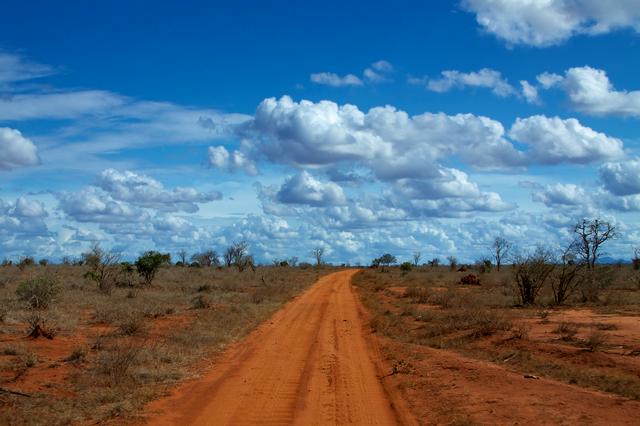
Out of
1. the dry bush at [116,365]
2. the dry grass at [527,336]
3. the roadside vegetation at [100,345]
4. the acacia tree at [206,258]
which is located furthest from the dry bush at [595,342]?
the acacia tree at [206,258]

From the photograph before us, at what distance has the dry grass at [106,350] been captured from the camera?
34.3 ft

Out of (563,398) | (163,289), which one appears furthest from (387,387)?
(163,289)

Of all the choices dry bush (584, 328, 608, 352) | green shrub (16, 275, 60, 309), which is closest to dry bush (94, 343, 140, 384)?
dry bush (584, 328, 608, 352)

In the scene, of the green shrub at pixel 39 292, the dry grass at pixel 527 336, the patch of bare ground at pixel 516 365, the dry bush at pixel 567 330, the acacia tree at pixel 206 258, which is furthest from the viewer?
the acacia tree at pixel 206 258

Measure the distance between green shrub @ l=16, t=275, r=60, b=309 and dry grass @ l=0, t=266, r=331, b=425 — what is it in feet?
1.31

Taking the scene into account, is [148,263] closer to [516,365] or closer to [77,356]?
[77,356]

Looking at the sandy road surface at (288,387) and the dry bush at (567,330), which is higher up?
the dry bush at (567,330)

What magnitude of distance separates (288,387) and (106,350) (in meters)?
6.22

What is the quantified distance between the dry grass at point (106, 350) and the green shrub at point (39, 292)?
40 cm

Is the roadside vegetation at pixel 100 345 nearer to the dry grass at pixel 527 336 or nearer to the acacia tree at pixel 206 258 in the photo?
the dry grass at pixel 527 336

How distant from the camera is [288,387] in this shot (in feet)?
40.1

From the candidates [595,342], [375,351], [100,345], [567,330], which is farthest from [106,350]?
[567,330]

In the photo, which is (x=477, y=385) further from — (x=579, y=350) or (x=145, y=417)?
(x=145, y=417)

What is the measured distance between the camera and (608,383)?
11852mm
